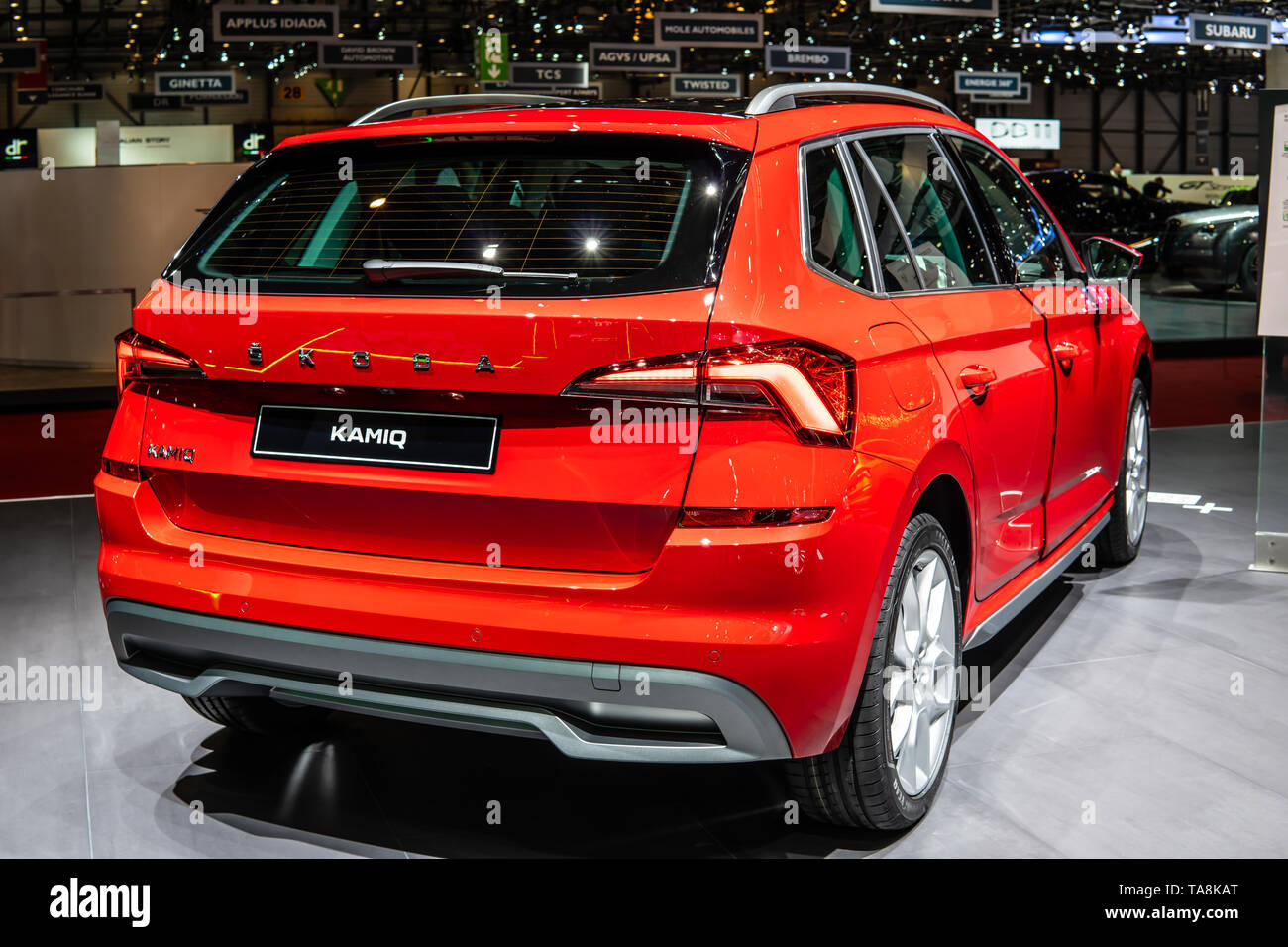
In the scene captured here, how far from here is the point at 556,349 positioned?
2.40 meters

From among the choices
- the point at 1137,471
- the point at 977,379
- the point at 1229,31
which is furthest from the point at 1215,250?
the point at 977,379

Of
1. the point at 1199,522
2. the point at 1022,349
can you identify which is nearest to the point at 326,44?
the point at 1199,522

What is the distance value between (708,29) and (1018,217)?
58.6ft

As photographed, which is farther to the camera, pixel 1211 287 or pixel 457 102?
pixel 1211 287

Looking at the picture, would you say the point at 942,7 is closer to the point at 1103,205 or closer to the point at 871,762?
the point at 1103,205

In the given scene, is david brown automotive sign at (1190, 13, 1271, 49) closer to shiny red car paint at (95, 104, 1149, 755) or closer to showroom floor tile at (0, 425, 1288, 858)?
showroom floor tile at (0, 425, 1288, 858)

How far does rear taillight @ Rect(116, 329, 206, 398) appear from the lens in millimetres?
2748

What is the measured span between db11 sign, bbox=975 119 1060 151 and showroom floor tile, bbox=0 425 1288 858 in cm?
2835

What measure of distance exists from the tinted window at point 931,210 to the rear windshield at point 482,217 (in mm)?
723

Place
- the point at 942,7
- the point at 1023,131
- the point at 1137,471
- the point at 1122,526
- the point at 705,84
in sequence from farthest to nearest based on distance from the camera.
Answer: the point at 1023,131, the point at 705,84, the point at 942,7, the point at 1137,471, the point at 1122,526

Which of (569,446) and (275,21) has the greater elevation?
(275,21)

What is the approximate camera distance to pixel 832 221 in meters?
2.81

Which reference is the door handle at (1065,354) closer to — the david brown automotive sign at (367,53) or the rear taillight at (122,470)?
the rear taillight at (122,470)
